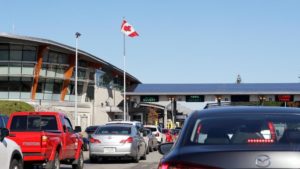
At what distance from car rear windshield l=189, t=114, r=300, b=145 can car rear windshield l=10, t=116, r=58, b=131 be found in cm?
1070

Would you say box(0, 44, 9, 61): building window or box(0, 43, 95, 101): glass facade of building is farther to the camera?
box(0, 44, 9, 61): building window

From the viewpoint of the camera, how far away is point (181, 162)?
5.11 meters

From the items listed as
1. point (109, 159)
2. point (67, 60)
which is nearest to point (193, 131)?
Result: point (109, 159)

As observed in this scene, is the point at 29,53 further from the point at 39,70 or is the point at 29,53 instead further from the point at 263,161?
the point at 263,161

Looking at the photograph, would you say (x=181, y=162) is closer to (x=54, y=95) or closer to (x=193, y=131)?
(x=193, y=131)

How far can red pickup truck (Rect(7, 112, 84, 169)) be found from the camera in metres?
14.7

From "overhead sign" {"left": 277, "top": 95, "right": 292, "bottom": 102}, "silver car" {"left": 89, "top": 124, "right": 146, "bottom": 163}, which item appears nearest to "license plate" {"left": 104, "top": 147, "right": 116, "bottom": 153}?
"silver car" {"left": 89, "top": 124, "right": 146, "bottom": 163}

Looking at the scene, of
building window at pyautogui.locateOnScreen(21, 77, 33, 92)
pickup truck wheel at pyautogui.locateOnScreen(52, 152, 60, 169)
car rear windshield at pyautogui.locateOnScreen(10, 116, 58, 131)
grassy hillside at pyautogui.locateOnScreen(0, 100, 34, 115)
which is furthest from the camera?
building window at pyautogui.locateOnScreen(21, 77, 33, 92)

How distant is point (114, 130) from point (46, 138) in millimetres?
8006

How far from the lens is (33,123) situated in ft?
52.9

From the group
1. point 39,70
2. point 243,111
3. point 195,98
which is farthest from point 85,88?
point 243,111

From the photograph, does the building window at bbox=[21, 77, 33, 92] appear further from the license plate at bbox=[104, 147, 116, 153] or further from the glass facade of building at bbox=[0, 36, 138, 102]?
the license plate at bbox=[104, 147, 116, 153]

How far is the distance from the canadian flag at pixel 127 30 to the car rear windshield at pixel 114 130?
41.7 meters

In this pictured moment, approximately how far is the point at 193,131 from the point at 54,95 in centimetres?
6086
